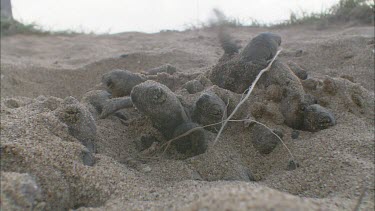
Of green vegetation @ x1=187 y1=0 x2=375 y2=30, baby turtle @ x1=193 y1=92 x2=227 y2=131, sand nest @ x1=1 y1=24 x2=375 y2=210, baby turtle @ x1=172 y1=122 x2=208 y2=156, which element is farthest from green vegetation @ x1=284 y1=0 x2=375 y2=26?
baby turtle @ x1=172 y1=122 x2=208 y2=156

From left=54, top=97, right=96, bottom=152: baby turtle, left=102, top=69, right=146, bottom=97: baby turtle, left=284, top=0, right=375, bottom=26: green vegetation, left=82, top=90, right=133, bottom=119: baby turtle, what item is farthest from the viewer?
left=284, top=0, right=375, bottom=26: green vegetation

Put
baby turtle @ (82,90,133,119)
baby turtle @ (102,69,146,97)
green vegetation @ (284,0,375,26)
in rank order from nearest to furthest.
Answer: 1. baby turtle @ (82,90,133,119)
2. baby turtle @ (102,69,146,97)
3. green vegetation @ (284,0,375,26)

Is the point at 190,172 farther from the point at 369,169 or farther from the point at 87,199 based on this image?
the point at 369,169

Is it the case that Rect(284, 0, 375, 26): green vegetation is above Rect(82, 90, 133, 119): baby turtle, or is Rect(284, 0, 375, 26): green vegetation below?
above

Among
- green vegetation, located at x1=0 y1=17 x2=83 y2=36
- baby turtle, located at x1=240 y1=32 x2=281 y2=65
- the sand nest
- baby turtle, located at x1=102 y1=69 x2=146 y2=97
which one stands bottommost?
the sand nest

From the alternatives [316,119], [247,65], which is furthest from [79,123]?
[316,119]

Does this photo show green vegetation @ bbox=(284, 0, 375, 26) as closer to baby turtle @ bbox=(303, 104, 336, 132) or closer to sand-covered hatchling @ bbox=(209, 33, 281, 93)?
sand-covered hatchling @ bbox=(209, 33, 281, 93)

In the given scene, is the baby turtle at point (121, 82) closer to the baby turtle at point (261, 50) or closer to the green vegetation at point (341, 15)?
the baby turtle at point (261, 50)
